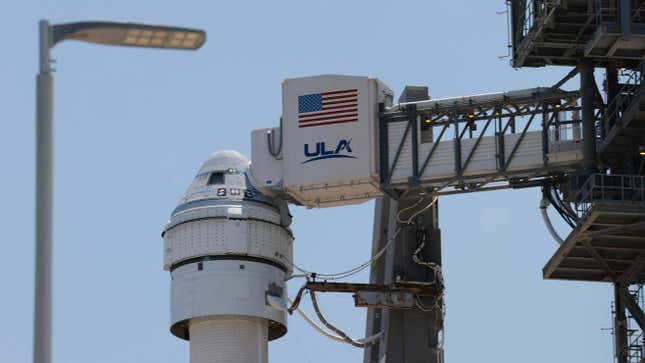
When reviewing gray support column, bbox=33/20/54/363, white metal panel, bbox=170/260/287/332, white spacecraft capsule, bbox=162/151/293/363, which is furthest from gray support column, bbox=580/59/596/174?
gray support column, bbox=33/20/54/363

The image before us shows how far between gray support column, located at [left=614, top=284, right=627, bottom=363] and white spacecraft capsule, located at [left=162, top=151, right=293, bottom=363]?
35.6ft

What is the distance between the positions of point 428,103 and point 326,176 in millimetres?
3884

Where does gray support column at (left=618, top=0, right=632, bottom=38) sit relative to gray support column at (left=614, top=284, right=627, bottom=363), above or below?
above

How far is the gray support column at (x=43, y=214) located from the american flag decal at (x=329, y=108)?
3244 cm

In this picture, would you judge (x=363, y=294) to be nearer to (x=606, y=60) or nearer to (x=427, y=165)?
(x=427, y=165)

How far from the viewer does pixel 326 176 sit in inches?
2411

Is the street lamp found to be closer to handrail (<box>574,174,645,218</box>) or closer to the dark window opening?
handrail (<box>574,174,645,218</box>)

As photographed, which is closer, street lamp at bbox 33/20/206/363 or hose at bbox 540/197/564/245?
street lamp at bbox 33/20/206/363

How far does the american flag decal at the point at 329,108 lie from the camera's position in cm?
6122

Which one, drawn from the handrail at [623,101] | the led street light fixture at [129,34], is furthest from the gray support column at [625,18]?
the led street light fixture at [129,34]

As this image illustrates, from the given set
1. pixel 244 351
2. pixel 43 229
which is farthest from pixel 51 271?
pixel 244 351

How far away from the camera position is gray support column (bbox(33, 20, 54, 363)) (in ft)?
94.5

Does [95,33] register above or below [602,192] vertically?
below

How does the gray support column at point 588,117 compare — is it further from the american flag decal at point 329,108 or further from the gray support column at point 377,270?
the gray support column at point 377,270
